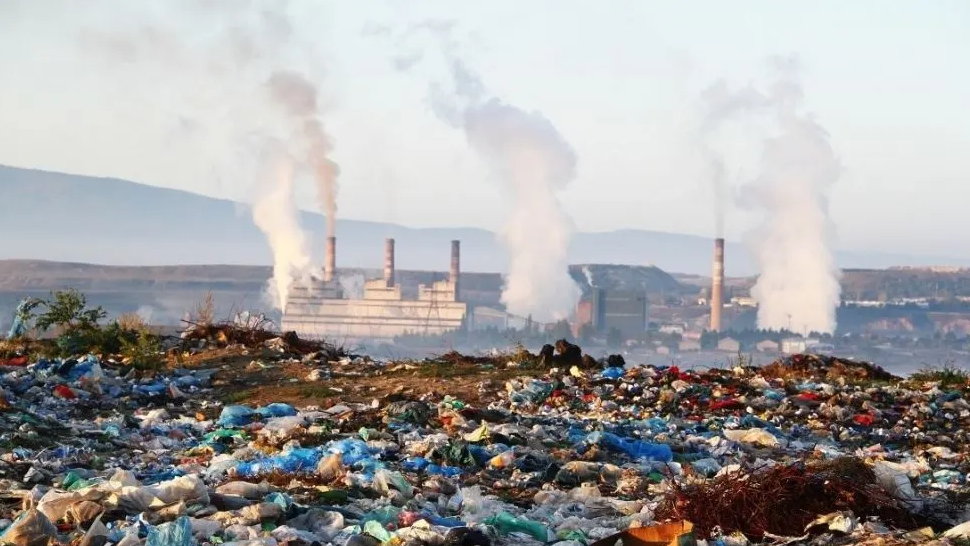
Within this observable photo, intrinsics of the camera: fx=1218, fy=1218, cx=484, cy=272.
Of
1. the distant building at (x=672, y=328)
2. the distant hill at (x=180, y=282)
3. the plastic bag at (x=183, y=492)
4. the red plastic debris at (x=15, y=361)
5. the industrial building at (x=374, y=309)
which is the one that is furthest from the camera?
the distant hill at (x=180, y=282)

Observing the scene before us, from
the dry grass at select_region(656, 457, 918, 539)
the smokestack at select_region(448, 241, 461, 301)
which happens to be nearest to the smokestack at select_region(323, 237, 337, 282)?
the smokestack at select_region(448, 241, 461, 301)

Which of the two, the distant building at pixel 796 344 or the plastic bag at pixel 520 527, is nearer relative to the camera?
the plastic bag at pixel 520 527

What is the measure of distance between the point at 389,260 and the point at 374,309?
4.16 metres

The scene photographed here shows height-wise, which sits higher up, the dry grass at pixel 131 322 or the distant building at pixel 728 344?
the dry grass at pixel 131 322

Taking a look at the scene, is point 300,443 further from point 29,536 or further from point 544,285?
point 544,285

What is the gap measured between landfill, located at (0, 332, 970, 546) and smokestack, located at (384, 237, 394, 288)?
3197 inches

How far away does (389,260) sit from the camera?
317 ft

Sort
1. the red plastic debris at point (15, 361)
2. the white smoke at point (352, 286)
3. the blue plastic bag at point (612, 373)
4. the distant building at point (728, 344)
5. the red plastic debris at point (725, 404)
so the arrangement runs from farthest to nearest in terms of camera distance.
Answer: the distant building at point (728, 344), the white smoke at point (352, 286), the red plastic debris at point (15, 361), the blue plastic bag at point (612, 373), the red plastic debris at point (725, 404)

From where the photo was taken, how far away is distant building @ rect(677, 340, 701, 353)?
105 metres

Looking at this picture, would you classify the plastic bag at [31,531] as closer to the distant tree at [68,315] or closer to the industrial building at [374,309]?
the distant tree at [68,315]

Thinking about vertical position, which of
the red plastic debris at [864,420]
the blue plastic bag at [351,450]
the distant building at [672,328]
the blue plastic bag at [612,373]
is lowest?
the distant building at [672,328]

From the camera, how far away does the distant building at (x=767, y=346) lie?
3753 inches

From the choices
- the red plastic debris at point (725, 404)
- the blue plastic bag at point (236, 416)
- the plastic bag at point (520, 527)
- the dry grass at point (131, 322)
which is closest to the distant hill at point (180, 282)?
the dry grass at point (131, 322)

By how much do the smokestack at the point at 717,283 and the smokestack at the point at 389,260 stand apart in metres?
24.7
